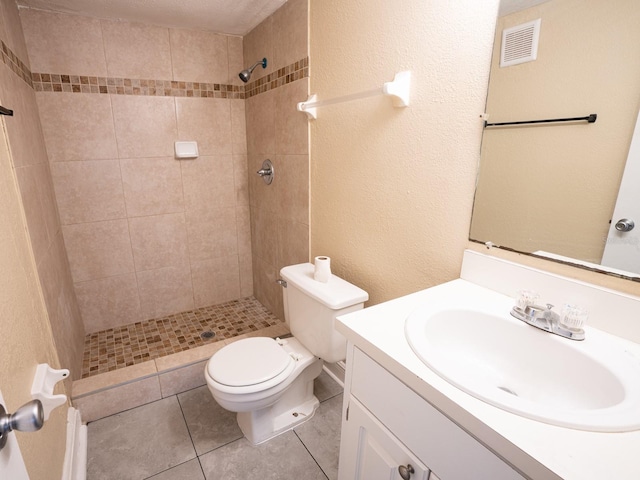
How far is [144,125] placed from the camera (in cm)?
213

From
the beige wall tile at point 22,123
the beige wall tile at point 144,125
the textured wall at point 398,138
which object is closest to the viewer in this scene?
the textured wall at point 398,138

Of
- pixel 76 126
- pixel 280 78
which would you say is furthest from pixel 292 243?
pixel 76 126

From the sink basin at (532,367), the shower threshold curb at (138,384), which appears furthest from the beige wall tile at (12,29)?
the sink basin at (532,367)

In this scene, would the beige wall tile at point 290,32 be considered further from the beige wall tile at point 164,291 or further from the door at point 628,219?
the beige wall tile at point 164,291

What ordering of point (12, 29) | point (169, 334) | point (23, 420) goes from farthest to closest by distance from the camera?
point (169, 334)
point (12, 29)
point (23, 420)

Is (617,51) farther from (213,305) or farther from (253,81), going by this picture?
(213,305)

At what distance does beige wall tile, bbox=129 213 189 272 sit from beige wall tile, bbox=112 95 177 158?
1.44 ft

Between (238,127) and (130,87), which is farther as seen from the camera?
(238,127)

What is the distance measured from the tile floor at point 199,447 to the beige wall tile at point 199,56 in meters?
2.00

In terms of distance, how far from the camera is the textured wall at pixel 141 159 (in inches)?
75.7

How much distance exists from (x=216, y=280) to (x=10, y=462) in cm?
217

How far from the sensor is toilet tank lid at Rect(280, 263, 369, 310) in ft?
4.51

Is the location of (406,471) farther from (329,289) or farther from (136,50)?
(136,50)

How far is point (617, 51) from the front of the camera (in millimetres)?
745
